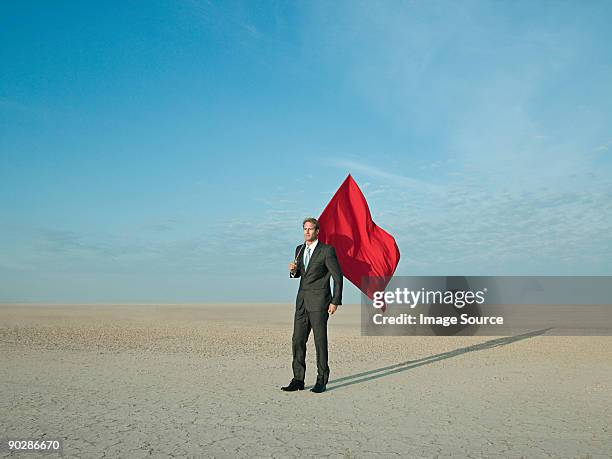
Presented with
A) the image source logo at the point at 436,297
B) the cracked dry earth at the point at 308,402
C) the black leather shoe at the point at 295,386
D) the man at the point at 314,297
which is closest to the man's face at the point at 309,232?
the man at the point at 314,297

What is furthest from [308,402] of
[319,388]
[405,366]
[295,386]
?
[405,366]

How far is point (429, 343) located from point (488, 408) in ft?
26.1

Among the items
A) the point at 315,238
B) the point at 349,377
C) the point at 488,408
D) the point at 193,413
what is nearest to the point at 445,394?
the point at 488,408

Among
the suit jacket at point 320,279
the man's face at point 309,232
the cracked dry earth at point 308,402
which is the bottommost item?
the cracked dry earth at point 308,402

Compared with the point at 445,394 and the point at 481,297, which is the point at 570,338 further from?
the point at 445,394

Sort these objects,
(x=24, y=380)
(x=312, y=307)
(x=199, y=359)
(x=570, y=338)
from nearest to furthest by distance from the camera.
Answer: (x=312, y=307)
(x=24, y=380)
(x=199, y=359)
(x=570, y=338)

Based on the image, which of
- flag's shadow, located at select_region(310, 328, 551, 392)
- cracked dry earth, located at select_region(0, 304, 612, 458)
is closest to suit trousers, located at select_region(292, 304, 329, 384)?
cracked dry earth, located at select_region(0, 304, 612, 458)

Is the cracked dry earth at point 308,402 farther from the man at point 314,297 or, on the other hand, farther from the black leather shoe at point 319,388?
the man at point 314,297

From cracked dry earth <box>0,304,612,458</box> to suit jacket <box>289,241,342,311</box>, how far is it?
114cm

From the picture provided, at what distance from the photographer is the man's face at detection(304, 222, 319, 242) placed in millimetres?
7621

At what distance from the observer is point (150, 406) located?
6.58m

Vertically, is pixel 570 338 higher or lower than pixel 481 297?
lower

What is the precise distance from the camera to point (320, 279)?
7.55 metres

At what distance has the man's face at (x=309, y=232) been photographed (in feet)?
25.0
